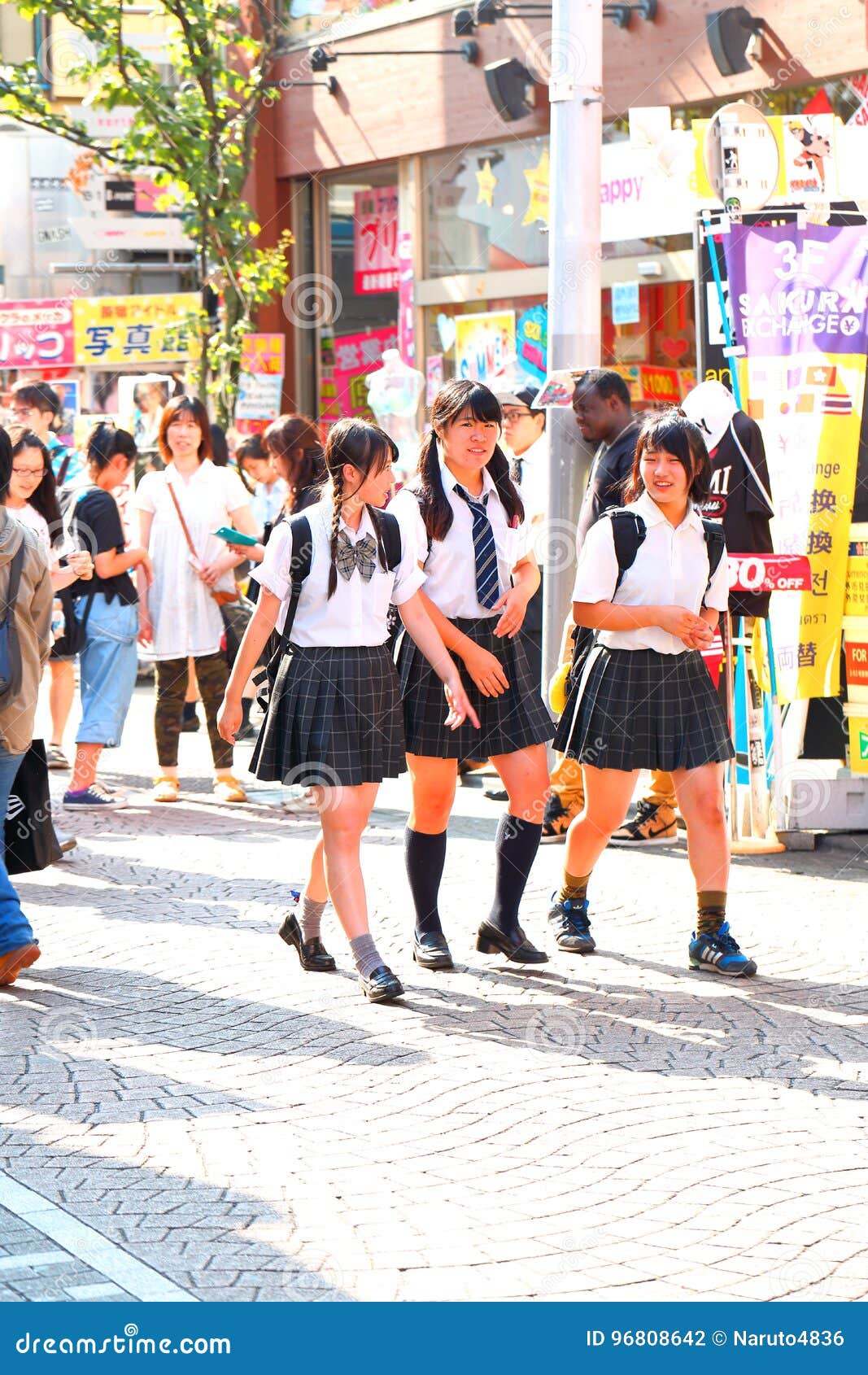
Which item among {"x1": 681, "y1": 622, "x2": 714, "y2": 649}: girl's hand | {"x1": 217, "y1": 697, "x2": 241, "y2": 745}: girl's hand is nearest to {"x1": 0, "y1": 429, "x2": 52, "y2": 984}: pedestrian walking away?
{"x1": 217, "y1": 697, "x2": 241, "y2": 745}: girl's hand

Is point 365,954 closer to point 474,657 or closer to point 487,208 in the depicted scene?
point 474,657

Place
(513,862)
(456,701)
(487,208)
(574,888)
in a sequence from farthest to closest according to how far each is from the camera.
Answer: (487,208) → (574,888) → (513,862) → (456,701)

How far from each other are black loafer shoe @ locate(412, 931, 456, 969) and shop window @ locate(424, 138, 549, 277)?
10.1m

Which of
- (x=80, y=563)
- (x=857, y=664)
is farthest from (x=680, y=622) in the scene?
(x=80, y=563)

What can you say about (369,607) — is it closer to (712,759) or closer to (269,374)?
(712,759)

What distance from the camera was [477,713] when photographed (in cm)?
612

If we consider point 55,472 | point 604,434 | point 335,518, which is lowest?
point 335,518

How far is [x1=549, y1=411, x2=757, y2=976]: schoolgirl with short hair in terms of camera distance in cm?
590

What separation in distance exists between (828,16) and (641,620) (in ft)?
26.9

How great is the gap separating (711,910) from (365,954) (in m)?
1.15

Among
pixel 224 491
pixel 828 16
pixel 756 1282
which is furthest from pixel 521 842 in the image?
pixel 828 16

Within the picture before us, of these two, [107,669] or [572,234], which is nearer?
[572,234]

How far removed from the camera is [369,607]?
228 inches

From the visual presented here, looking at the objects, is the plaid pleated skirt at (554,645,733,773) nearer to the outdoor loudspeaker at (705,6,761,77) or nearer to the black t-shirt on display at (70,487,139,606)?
the black t-shirt on display at (70,487,139,606)
